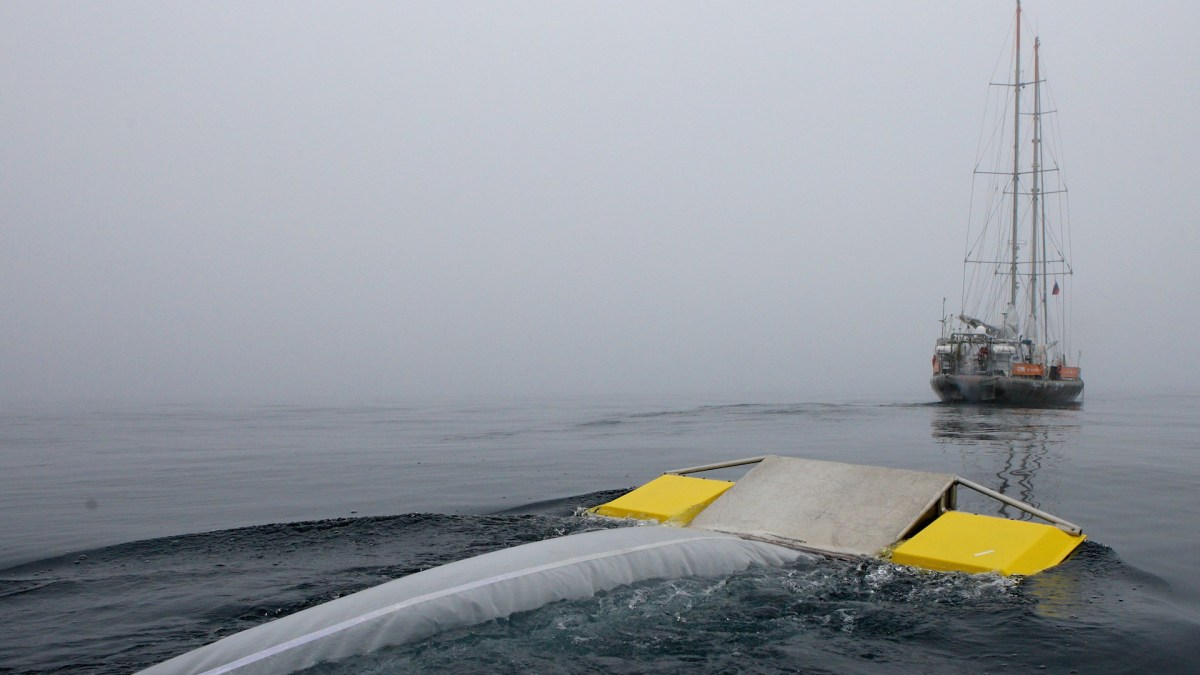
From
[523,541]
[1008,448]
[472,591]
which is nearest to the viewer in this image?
[472,591]

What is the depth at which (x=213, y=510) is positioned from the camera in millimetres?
10469

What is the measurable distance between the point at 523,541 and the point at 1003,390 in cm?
4646

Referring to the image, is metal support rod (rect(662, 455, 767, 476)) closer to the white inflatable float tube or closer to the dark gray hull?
the white inflatable float tube

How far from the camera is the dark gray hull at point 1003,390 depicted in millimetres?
46438

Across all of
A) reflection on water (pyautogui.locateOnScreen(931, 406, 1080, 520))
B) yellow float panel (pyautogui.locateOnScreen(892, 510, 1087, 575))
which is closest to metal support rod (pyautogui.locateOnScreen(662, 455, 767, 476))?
yellow float panel (pyautogui.locateOnScreen(892, 510, 1087, 575))

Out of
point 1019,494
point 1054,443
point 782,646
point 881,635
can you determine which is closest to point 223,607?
point 782,646

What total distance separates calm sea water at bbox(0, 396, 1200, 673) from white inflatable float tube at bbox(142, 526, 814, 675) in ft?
0.40

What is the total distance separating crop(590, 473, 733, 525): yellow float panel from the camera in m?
A: 8.11

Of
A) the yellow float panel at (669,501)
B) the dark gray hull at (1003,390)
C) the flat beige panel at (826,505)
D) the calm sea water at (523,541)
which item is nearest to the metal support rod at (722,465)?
the yellow float panel at (669,501)

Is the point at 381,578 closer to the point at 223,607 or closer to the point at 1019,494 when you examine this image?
the point at 223,607

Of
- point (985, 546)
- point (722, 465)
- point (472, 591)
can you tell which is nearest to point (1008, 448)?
point (722, 465)

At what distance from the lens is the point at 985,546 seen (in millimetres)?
6492

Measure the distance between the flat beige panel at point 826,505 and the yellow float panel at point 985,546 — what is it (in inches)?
10.3

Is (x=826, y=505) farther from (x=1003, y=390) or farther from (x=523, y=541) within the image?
(x=1003, y=390)
